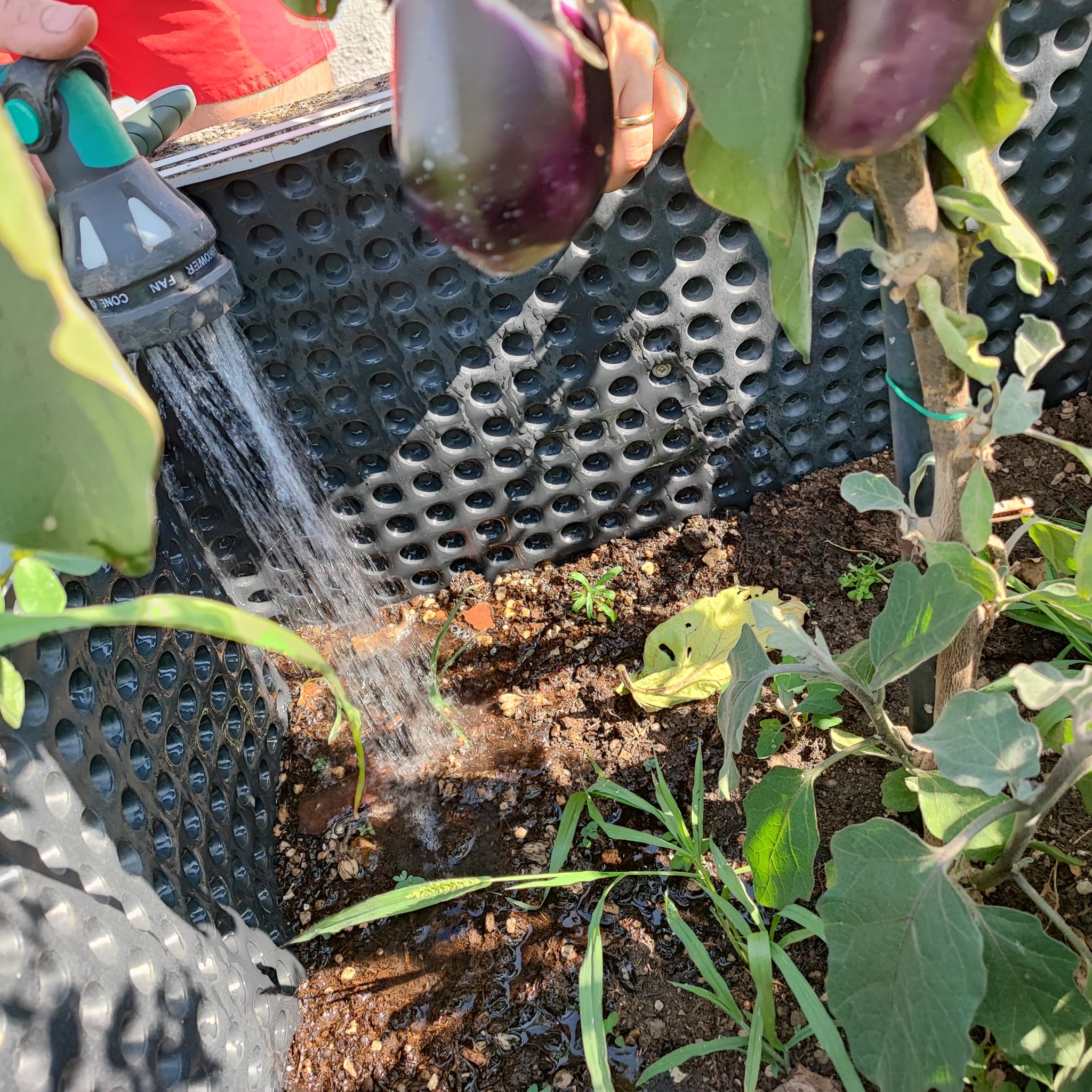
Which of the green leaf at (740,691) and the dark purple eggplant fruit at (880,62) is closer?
the dark purple eggplant fruit at (880,62)

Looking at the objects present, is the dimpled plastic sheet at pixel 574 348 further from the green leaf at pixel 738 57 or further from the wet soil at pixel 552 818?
the green leaf at pixel 738 57

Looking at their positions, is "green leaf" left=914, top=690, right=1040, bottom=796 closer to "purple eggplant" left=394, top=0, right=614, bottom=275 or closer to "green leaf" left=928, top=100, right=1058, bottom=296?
"green leaf" left=928, top=100, right=1058, bottom=296

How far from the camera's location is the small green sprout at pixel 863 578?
3.51ft

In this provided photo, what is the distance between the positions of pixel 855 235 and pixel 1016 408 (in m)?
0.11

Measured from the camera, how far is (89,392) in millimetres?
182

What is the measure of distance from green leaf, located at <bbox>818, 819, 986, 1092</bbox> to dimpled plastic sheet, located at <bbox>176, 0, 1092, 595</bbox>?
0.70 m

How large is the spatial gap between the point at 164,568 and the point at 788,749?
2.28ft

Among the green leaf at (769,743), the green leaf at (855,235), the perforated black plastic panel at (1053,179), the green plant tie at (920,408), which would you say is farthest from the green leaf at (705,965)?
the perforated black plastic panel at (1053,179)

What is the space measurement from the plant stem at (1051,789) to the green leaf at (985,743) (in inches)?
1.5

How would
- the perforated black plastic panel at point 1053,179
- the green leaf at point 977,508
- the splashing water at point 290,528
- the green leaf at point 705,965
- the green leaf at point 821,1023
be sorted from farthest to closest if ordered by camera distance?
1. the splashing water at point 290,528
2. the perforated black plastic panel at point 1053,179
3. the green leaf at point 705,965
4. the green leaf at point 821,1023
5. the green leaf at point 977,508

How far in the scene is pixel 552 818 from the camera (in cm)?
100

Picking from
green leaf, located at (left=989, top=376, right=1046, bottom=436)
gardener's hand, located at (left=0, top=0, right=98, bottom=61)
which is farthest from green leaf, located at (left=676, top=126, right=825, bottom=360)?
gardener's hand, located at (left=0, top=0, right=98, bottom=61)

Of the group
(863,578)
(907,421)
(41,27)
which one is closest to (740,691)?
(907,421)

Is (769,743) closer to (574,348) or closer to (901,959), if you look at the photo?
(901,959)
